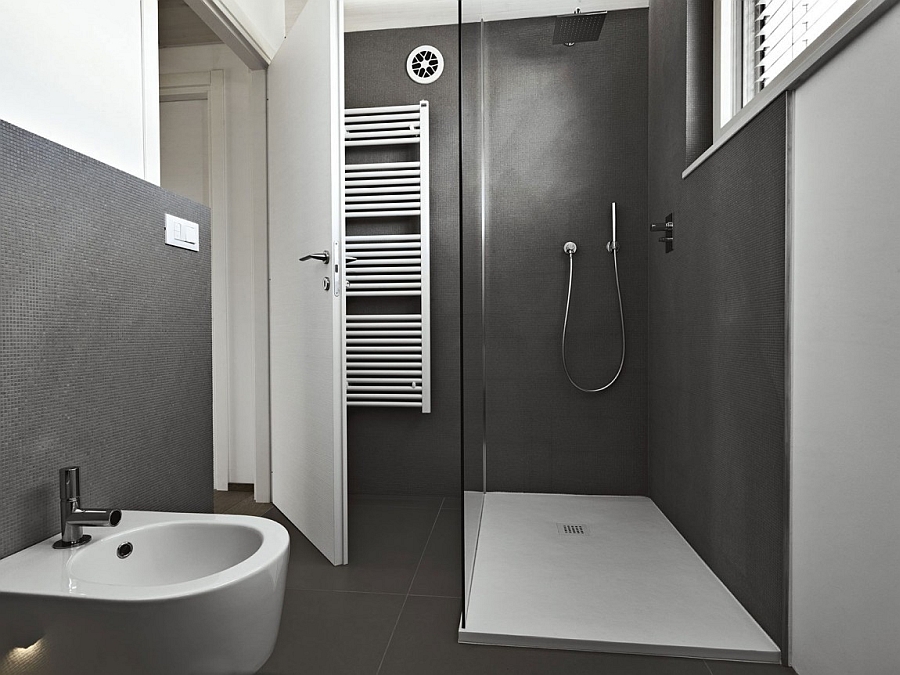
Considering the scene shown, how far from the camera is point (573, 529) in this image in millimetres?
2070

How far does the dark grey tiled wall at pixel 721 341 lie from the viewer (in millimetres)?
1443

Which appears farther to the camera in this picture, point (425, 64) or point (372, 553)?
point (425, 64)

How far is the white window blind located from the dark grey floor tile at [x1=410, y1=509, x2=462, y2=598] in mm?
1794

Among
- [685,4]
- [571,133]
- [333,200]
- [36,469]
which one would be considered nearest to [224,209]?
[333,200]

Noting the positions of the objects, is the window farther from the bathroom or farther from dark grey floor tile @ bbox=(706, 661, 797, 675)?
dark grey floor tile @ bbox=(706, 661, 797, 675)

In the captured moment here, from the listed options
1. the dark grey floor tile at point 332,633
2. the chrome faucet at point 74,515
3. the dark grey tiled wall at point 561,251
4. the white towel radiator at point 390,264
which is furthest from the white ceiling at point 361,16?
the dark grey floor tile at point 332,633

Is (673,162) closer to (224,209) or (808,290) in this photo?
(808,290)

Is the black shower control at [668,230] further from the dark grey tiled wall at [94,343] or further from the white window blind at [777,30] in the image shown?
the dark grey tiled wall at [94,343]

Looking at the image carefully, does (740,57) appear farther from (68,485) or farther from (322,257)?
(68,485)

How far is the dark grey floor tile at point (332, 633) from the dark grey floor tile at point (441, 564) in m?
0.13

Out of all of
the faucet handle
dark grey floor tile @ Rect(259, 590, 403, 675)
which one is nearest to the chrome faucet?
the faucet handle

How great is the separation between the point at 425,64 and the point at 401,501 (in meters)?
2.09

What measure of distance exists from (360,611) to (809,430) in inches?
51.1

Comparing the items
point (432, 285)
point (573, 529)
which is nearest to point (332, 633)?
point (573, 529)
